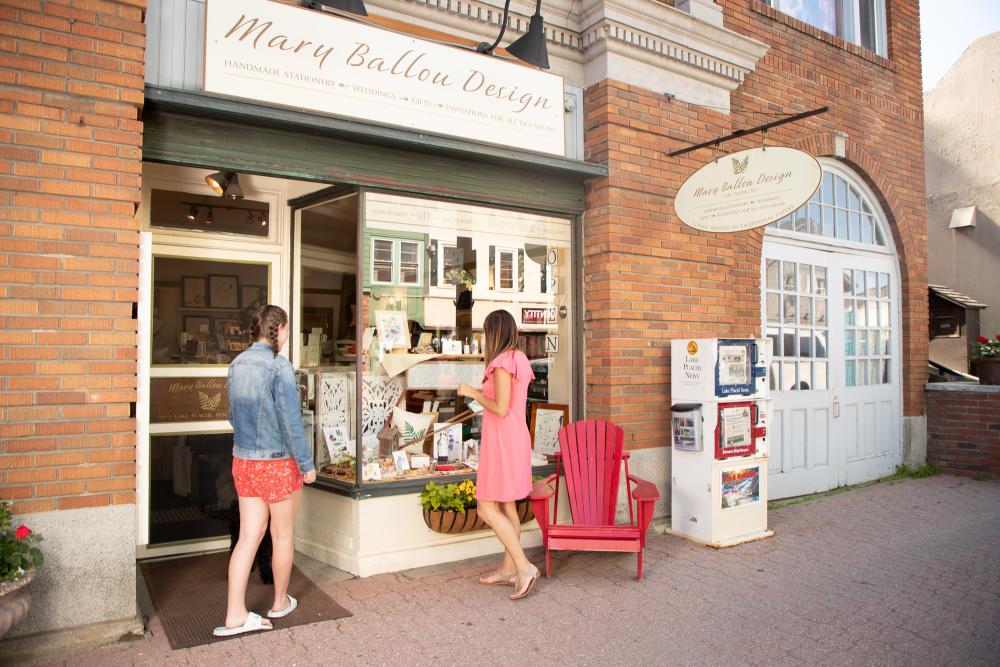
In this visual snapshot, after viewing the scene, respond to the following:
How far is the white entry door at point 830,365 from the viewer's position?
24.7 ft

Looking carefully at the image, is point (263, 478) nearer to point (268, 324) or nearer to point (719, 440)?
point (268, 324)

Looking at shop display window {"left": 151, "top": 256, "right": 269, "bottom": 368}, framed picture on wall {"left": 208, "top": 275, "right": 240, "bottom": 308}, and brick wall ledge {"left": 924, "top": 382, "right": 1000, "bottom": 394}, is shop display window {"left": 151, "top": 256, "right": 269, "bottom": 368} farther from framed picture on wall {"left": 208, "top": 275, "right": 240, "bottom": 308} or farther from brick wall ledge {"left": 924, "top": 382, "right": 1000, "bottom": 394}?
brick wall ledge {"left": 924, "top": 382, "right": 1000, "bottom": 394}

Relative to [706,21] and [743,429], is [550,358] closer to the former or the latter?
[743,429]

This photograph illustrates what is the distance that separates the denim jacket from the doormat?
96 cm

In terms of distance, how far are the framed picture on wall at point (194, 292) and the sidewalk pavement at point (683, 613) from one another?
2.46 m

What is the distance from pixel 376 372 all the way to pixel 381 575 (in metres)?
1.47

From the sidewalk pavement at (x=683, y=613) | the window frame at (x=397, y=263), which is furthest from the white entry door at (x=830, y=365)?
the window frame at (x=397, y=263)

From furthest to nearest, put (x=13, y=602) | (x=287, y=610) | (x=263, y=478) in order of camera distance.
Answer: (x=287, y=610) → (x=263, y=478) → (x=13, y=602)

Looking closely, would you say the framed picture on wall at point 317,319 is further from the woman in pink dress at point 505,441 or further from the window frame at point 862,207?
the window frame at point 862,207

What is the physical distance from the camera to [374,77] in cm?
488

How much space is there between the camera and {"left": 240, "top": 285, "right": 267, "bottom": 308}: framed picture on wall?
5.67 m

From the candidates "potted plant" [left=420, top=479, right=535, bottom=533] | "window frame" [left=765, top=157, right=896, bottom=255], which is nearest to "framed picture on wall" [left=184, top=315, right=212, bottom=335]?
"potted plant" [left=420, top=479, right=535, bottom=533]

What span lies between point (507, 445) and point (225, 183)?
300 cm

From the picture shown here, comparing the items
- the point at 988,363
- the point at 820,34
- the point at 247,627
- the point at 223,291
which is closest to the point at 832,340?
the point at 988,363
